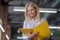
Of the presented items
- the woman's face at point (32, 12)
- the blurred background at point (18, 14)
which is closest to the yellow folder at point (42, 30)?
the woman's face at point (32, 12)

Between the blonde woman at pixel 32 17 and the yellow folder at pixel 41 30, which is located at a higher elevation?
the blonde woman at pixel 32 17

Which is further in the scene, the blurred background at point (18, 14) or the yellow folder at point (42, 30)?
the blurred background at point (18, 14)

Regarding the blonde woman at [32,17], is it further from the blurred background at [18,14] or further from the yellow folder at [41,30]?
the blurred background at [18,14]

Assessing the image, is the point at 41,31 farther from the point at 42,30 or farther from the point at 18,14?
the point at 18,14

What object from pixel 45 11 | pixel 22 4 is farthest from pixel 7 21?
pixel 45 11

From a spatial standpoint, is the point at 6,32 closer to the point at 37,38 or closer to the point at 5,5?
the point at 5,5

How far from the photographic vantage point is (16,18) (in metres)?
3.73

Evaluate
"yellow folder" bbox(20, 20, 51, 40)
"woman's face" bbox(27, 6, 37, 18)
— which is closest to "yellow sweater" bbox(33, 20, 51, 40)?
"yellow folder" bbox(20, 20, 51, 40)

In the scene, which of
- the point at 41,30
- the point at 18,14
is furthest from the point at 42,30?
the point at 18,14

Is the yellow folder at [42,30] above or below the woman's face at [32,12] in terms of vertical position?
below

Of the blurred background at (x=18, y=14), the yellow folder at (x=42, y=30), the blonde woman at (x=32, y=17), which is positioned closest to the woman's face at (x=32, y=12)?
the blonde woman at (x=32, y=17)

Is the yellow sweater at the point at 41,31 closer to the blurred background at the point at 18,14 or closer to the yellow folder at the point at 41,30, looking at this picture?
the yellow folder at the point at 41,30

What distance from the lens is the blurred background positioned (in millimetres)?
3623

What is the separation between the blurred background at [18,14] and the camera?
3623 mm
